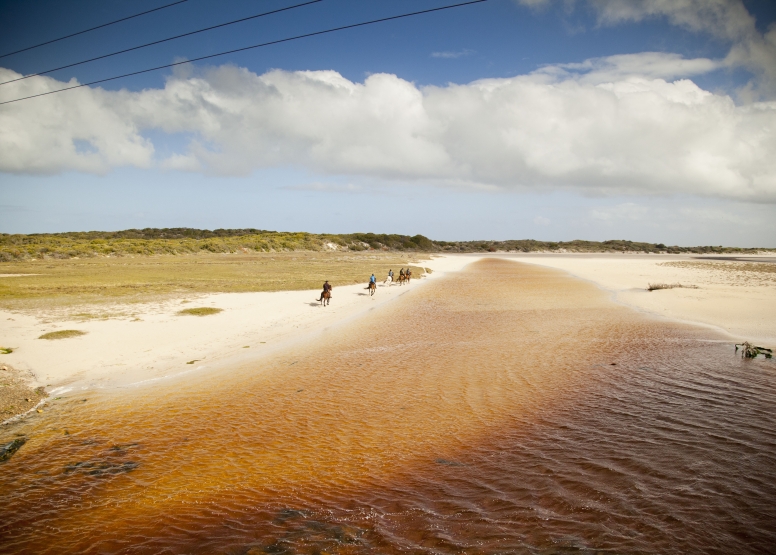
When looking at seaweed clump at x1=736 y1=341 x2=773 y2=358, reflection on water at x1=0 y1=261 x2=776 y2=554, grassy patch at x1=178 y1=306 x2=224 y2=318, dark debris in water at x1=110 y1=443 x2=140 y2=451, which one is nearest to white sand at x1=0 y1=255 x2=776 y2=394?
grassy patch at x1=178 y1=306 x2=224 y2=318

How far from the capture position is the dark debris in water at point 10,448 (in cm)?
834

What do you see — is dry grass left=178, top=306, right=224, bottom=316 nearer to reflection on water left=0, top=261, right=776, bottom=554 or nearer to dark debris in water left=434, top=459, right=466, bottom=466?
reflection on water left=0, top=261, right=776, bottom=554

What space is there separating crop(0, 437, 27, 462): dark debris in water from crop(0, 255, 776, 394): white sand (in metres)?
3.43

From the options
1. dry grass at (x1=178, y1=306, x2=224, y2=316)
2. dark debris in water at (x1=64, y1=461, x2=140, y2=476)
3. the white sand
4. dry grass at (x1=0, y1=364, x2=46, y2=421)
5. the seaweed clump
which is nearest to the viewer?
dark debris in water at (x1=64, y1=461, x2=140, y2=476)

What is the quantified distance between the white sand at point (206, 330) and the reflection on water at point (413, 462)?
6.93ft

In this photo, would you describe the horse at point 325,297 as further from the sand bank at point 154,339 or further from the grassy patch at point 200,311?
the grassy patch at point 200,311

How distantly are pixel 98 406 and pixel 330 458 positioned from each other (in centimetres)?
681

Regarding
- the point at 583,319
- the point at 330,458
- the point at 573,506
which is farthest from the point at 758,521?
the point at 583,319

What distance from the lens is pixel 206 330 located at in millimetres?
19531

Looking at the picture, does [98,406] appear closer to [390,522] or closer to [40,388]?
[40,388]

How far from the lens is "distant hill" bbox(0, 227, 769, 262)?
274 feet

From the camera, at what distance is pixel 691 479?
740 cm

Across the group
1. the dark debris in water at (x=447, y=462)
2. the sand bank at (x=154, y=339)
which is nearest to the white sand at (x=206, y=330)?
the sand bank at (x=154, y=339)

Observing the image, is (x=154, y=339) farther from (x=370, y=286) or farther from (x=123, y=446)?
(x=370, y=286)
